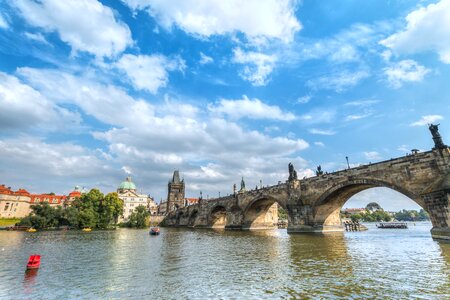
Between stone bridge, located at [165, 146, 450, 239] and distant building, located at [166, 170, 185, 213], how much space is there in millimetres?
60648

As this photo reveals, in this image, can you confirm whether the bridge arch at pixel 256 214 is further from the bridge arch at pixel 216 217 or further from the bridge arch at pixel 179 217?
Answer: the bridge arch at pixel 179 217

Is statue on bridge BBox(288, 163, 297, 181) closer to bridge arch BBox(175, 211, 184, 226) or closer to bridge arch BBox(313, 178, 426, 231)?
bridge arch BBox(313, 178, 426, 231)

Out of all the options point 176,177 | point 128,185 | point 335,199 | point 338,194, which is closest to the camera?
point 338,194

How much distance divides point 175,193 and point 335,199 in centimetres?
10671

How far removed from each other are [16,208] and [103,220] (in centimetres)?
5018

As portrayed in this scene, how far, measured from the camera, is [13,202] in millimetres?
95562

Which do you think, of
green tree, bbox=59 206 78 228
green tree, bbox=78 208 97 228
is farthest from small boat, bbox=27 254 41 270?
green tree, bbox=59 206 78 228

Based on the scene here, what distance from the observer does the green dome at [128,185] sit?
495ft

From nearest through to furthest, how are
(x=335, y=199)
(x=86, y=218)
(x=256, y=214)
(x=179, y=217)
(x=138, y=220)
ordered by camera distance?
(x=335, y=199) → (x=256, y=214) → (x=86, y=218) → (x=138, y=220) → (x=179, y=217)

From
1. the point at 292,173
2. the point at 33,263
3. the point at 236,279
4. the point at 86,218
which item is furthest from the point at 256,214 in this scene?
the point at 33,263

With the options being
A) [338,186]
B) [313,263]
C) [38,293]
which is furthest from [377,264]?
[338,186]

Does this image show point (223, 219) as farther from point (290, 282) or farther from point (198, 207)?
point (290, 282)

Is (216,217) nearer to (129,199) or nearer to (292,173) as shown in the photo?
(292,173)

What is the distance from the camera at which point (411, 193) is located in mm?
28562
